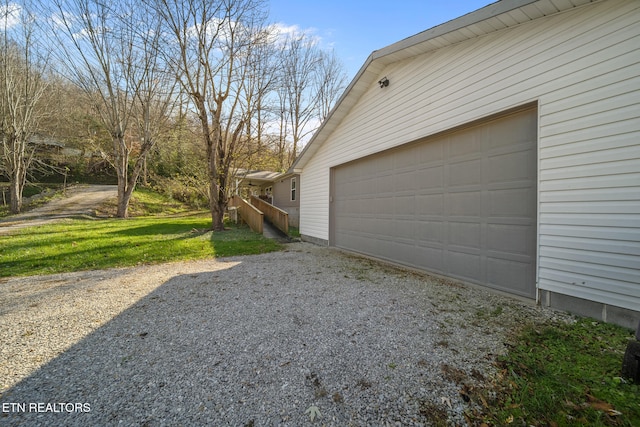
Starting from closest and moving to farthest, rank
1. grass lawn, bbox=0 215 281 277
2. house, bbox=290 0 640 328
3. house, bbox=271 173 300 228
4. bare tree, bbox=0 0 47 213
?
1. house, bbox=290 0 640 328
2. grass lawn, bbox=0 215 281 277
3. bare tree, bbox=0 0 47 213
4. house, bbox=271 173 300 228

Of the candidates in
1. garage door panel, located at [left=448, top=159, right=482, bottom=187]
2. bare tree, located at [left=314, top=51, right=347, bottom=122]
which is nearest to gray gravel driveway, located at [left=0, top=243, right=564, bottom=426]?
garage door panel, located at [left=448, top=159, right=482, bottom=187]

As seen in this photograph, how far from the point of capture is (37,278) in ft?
16.3

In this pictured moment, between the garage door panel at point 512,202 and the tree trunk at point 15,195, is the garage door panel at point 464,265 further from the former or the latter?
the tree trunk at point 15,195

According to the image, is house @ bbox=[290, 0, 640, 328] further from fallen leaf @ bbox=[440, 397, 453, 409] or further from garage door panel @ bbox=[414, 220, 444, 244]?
fallen leaf @ bbox=[440, 397, 453, 409]

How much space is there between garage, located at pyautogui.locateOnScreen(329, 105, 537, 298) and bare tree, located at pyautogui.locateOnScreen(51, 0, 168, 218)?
12.8 m

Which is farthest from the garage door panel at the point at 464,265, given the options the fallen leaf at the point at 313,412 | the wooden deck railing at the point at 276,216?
the wooden deck railing at the point at 276,216

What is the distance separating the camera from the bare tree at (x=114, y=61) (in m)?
12.2

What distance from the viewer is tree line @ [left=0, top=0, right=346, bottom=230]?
10.2 m

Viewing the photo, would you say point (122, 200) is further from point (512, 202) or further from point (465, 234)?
point (512, 202)

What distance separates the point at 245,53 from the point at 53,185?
21.7m

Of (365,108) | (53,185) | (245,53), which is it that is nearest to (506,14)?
(365,108)

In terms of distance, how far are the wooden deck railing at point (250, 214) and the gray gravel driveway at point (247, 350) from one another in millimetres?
6518

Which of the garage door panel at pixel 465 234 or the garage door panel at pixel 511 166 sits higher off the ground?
the garage door panel at pixel 511 166

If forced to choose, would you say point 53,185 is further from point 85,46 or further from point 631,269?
point 631,269
